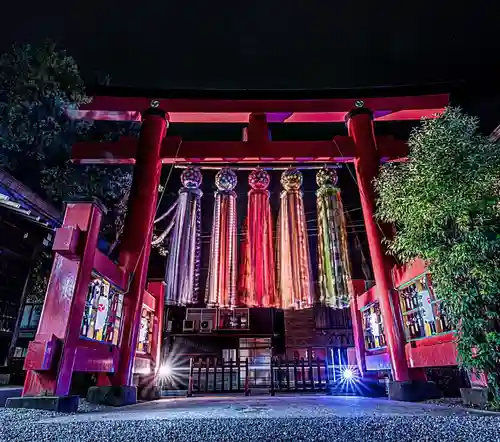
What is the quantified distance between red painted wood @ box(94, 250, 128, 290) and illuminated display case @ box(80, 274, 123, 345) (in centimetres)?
7

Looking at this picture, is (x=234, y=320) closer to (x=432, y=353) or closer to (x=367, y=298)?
(x=367, y=298)

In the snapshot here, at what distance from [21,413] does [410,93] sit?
749 centimetres

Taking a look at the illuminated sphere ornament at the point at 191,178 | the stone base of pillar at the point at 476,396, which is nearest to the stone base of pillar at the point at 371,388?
the stone base of pillar at the point at 476,396

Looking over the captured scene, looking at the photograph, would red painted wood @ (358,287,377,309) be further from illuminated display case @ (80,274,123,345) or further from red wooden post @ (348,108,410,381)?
illuminated display case @ (80,274,123,345)

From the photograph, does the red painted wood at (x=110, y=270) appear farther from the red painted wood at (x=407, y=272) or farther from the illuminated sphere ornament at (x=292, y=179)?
the red painted wood at (x=407, y=272)

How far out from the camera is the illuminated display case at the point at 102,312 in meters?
3.96

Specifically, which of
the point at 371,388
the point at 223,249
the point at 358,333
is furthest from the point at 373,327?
the point at 223,249

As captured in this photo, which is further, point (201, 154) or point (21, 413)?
point (201, 154)

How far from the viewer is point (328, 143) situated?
6258 millimetres

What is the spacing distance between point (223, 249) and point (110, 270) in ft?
7.16

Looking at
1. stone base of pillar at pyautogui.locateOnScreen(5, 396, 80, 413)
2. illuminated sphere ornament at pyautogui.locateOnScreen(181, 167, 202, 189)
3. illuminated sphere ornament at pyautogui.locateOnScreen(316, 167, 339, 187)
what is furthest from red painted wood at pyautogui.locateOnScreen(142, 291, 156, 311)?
illuminated sphere ornament at pyautogui.locateOnScreen(316, 167, 339, 187)

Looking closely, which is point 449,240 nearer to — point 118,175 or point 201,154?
point 201,154

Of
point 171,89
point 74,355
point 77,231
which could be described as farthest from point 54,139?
point 74,355

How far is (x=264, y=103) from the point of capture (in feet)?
21.2
